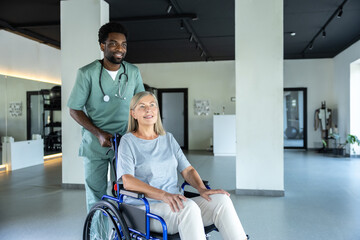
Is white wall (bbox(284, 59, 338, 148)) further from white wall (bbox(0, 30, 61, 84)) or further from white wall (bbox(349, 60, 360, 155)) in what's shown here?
white wall (bbox(0, 30, 61, 84))

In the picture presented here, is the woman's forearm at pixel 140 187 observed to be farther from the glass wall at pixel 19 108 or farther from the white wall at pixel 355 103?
the white wall at pixel 355 103

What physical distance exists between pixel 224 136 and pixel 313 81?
12.1ft

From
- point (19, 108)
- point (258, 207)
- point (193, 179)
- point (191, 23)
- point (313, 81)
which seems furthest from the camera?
point (313, 81)

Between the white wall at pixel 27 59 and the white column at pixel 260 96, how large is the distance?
5.52 meters

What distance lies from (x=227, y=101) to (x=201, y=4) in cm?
571

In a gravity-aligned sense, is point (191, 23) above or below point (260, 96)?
above

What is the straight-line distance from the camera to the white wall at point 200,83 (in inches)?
429

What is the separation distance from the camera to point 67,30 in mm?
5109

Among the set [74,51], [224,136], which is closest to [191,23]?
[74,51]

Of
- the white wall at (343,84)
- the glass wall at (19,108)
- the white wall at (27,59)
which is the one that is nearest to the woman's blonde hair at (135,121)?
the glass wall at (19,108)

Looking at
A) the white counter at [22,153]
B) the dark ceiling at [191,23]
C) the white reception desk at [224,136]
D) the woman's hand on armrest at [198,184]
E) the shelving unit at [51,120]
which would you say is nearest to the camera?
the woman's hand on armrest at [198,184]

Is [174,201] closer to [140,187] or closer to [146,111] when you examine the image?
[140,187]

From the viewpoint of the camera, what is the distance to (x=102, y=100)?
2.25 meters

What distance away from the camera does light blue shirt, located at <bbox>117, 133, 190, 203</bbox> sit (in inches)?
75.8
